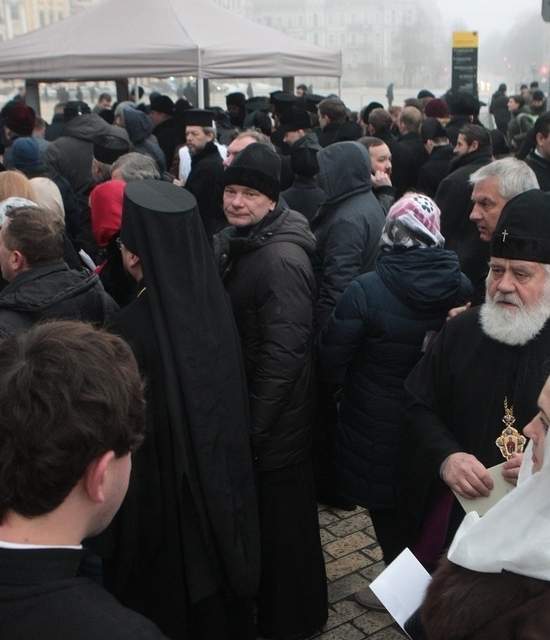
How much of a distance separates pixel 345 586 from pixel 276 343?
1.37 meters

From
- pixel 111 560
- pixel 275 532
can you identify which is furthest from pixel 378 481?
pixel 111 560

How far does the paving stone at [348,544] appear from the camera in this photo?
13.7 feet

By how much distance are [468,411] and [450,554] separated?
1.11 m

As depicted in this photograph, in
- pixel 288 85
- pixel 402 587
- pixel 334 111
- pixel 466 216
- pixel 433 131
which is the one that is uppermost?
Answer: pixel 288 85

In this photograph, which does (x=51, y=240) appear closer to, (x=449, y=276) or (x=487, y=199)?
(x=449, y=276)

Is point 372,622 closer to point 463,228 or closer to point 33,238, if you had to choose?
point 33,238

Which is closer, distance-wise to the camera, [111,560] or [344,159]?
[111,560]

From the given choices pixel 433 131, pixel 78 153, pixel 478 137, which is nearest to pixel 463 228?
pixel 478 137

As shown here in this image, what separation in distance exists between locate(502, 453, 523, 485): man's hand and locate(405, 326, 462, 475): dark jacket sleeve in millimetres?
288

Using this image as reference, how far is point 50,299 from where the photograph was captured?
302 cm

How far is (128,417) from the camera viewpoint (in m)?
1.49

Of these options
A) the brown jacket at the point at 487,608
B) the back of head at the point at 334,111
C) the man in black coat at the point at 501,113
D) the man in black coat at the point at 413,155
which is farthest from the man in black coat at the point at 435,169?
the man in black coat at the point at 501,113

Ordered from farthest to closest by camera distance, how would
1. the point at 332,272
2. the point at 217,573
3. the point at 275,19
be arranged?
the point at 275,19 < the point at 332,272 < the point at 217,573

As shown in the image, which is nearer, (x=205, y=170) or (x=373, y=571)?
(x=373, y=571)
